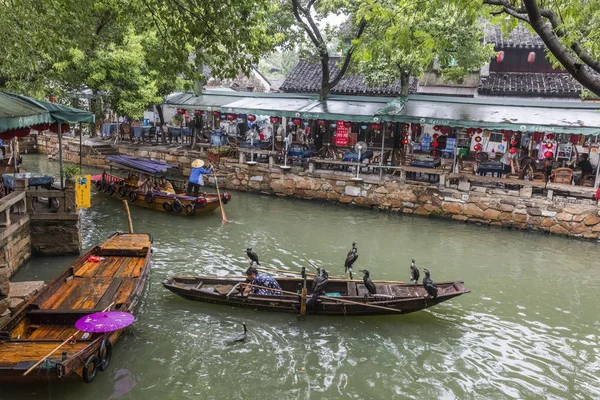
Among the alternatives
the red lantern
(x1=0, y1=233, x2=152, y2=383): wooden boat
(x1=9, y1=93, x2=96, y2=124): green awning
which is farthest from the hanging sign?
the red lantern

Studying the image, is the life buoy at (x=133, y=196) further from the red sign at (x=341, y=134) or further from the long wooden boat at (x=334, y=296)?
the red sign at (x=341, y=134)

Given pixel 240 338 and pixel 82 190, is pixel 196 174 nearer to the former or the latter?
pixel 82 190

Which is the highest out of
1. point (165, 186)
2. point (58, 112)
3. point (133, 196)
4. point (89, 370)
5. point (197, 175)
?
point (58, 112)

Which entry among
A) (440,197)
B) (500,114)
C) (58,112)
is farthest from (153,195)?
(500,114)

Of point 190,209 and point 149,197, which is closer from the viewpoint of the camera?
point 190,209

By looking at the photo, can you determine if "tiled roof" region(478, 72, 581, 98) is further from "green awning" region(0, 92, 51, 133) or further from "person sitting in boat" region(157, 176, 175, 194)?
"green awning" region(0, 92, 51, 133)

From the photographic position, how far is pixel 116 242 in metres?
11.7

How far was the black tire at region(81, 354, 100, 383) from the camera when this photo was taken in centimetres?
661

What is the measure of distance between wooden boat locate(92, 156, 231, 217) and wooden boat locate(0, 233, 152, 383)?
19.6 feet

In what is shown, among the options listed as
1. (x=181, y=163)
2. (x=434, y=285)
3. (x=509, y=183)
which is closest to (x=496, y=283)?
(x=434, y=285)

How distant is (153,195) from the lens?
17.1 m

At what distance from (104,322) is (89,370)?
70 cm

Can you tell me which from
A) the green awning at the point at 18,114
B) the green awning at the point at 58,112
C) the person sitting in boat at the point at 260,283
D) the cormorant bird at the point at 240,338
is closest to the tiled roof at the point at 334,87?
the green awning at the point at 58,112

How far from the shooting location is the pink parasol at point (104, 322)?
6.72 m
